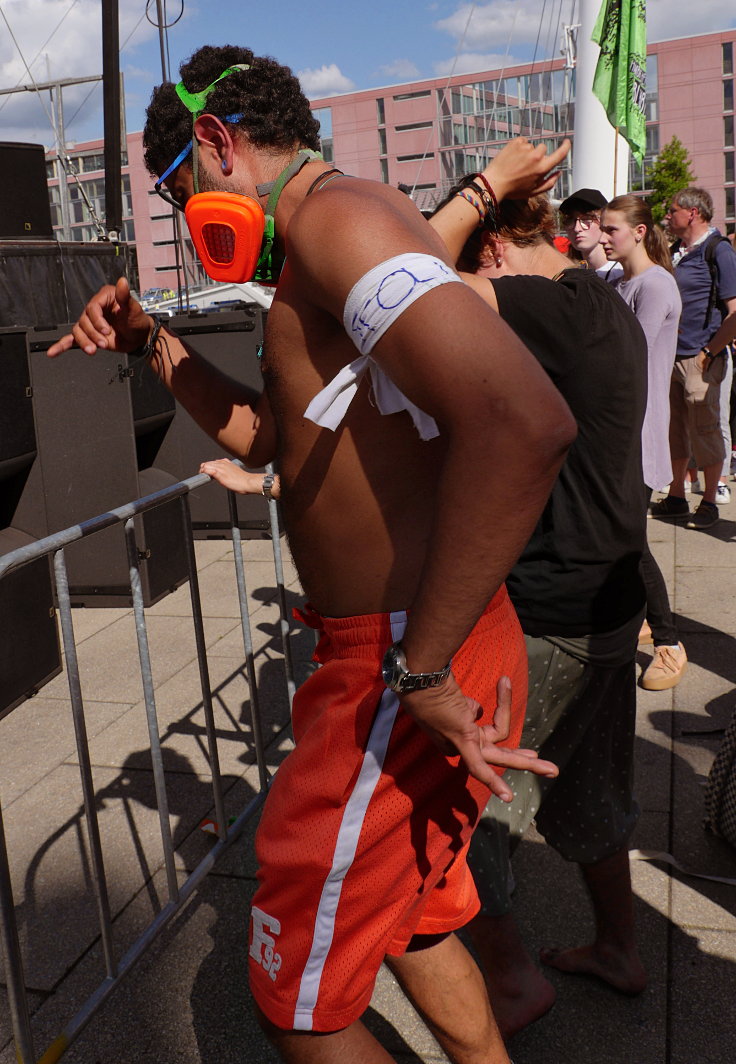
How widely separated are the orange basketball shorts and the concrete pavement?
897 millimetres

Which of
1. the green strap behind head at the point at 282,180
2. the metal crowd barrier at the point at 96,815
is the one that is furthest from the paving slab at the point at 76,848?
the green strap behind head at the point at 282,180

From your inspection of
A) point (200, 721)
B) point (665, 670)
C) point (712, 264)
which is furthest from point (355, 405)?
point (712, 264)

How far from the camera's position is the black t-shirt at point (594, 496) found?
6.78 feet

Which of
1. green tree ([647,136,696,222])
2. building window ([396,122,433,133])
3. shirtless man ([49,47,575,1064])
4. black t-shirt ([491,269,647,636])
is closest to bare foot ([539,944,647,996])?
shirtless man ([49,47,575,1064])

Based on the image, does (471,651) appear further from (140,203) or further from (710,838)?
(140,203)

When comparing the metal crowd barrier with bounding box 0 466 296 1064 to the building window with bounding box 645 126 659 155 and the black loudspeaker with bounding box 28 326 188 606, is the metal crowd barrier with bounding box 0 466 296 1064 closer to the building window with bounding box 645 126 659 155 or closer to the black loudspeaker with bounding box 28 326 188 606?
the black loudspeaker with bounding box 28 326 188 606

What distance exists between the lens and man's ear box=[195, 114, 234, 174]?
1641 millimetres

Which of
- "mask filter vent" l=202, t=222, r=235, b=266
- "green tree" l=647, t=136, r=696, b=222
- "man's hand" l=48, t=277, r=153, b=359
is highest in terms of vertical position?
"green tree" l=647, t=136, r=696, b=222

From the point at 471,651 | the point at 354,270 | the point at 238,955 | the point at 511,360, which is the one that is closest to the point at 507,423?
the point at 511,360

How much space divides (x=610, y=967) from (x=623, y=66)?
7050mm

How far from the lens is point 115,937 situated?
271 cm

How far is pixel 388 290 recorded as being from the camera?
121 centimetres

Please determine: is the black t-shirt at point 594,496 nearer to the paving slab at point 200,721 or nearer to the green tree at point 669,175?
the paving slab at point 200,721

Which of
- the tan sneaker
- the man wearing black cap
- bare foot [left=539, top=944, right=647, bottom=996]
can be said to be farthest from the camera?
the man wearing black cap
